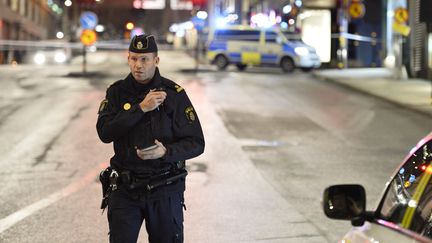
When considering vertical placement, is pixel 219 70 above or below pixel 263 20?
below

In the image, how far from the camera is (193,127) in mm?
4148

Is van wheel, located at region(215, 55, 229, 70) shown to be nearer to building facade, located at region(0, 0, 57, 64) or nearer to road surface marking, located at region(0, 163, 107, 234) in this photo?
building facade, located at region(0, 0, 57, 64)

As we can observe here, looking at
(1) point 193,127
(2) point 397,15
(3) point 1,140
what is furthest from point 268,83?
(1) point 193,127

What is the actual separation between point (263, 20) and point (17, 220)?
127ft

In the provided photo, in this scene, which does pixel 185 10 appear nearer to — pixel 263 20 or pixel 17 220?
pixel 263 20

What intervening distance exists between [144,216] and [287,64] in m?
27.2

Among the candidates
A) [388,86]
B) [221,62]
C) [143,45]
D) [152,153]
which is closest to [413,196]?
[152,153]

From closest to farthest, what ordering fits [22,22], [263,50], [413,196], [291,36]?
[413,196] < [263,50] < [291,36] < [22,22]

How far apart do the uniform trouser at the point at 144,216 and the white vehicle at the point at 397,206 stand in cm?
122

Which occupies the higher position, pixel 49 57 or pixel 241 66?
pixel 49 57

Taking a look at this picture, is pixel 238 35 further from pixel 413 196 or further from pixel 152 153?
pixel 413 196

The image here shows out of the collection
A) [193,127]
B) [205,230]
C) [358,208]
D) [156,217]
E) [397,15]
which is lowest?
[205,230]

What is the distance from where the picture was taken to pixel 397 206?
→ 9.95 feet

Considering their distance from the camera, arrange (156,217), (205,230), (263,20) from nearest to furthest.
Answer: (156,217), (205,230), (263,20)
